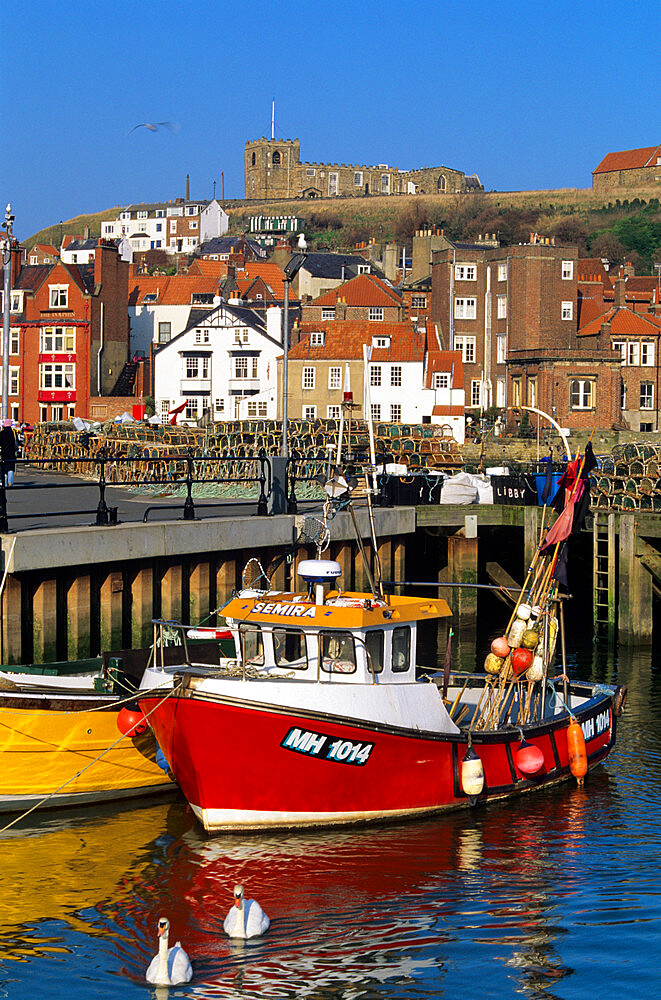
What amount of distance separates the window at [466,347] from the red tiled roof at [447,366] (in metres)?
6.92

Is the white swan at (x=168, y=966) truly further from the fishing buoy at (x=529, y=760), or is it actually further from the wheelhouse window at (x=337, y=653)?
the fishing buoy at (x=529, y=760)

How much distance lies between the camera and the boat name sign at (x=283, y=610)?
49.4 ft

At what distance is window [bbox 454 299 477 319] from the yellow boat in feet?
197

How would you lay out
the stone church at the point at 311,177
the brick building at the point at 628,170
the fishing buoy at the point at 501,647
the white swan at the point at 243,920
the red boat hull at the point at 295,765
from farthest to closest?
the stone church at the point at 311,177
the brick building at the point at 628,170
the fishing buoy at the point at 501,647
the red boat hull at the point at 295,765
the white swan at the point at 243,920

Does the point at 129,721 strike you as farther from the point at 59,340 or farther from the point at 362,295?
the point at 362,295

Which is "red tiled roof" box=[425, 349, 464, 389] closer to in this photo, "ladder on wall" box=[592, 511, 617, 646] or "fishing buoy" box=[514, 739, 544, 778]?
"ladder on wall" box=[592, 511, 617, 646]

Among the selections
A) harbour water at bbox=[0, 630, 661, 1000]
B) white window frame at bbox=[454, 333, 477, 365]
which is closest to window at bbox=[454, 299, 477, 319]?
white window frame at bbox=[454, 333, 477, 365]

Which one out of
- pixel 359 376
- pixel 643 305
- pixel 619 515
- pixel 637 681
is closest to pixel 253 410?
pixel 359 376

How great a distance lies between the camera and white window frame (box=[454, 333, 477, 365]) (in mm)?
73438

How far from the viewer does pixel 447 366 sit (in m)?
66.1

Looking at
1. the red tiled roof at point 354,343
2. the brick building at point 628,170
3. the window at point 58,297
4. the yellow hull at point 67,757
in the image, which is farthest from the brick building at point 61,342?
the brick building at point 628,170

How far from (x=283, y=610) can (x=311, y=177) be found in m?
174

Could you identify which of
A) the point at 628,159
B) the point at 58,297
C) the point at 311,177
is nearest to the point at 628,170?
the point at 628,159

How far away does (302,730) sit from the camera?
47.4ft
